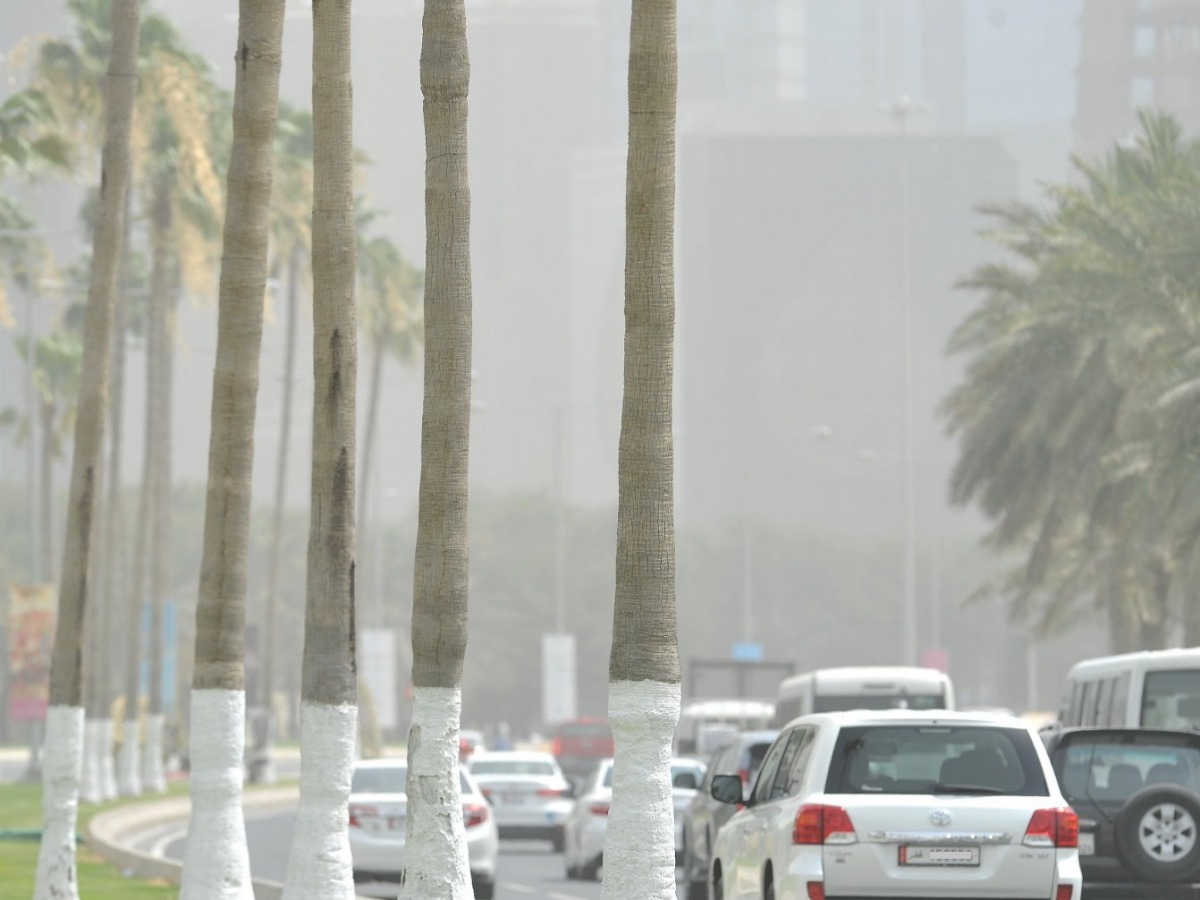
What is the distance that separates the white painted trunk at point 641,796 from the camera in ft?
40.0

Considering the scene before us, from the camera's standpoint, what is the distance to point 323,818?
16516mm

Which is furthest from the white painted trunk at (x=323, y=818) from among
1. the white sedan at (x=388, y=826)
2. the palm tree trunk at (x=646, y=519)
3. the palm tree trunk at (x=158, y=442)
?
the palm tree trunk at (x=158, y=442)

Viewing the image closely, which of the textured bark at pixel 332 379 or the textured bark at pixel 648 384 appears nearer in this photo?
the textured bark at pixel 648 384

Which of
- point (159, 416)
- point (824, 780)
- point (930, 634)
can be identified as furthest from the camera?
point (930, 634)

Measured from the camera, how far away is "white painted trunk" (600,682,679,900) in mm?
12188

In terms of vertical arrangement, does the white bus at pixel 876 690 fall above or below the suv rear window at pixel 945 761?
below

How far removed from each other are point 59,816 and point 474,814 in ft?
20.6

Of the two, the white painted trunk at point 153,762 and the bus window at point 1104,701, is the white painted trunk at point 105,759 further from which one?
the bus window at point 1104,701

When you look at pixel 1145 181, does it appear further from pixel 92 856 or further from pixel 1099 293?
pixel 92 856

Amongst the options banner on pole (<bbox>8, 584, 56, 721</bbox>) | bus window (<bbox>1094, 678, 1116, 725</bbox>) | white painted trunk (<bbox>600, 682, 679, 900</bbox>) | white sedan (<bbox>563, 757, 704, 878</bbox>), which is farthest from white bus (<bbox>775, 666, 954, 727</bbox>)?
white painted trunk (<bbox>600, 682, 679, 900</bbox>)

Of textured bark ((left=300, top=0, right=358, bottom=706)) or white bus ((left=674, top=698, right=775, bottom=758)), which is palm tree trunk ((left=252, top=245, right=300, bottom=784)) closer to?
white bus ((left=674, top=698, right=775, bottom=758))

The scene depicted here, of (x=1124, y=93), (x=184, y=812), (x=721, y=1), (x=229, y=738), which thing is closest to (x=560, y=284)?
(x=721, y=1)

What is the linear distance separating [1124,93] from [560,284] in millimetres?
36775

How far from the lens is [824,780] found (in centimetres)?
1466
